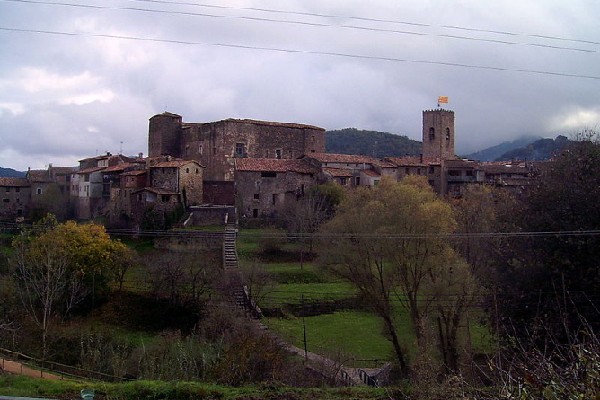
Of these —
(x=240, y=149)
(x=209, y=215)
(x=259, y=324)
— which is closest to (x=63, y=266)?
(x=259, y=324)

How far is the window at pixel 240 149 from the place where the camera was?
49.2 m

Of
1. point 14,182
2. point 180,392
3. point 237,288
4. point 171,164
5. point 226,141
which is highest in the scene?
point 226,141

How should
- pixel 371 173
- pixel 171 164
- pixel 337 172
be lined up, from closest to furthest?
1. pixel 171 164
2. pixel 337 172
3. pixel 371 173

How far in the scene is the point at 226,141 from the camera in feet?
160

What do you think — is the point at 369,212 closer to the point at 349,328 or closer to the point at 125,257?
the point at 349,328

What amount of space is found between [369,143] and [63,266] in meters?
80.3

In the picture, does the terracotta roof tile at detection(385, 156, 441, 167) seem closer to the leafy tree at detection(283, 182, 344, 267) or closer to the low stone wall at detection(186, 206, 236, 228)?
the leafy tree at detection(283, 182, 344, 267)

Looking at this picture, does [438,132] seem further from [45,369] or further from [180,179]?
[45,369]

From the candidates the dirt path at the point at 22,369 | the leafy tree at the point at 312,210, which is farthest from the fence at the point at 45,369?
the leafy tree at the point at 312,210

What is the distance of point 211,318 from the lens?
22875 mm

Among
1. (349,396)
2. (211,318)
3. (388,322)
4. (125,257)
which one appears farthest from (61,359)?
(349,396)

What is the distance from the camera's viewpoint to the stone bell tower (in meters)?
75.7

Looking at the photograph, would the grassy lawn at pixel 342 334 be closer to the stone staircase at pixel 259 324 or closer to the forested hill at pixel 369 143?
the stone staircase at pixel 259 324

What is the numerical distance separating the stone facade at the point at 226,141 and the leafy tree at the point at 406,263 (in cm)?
2546
